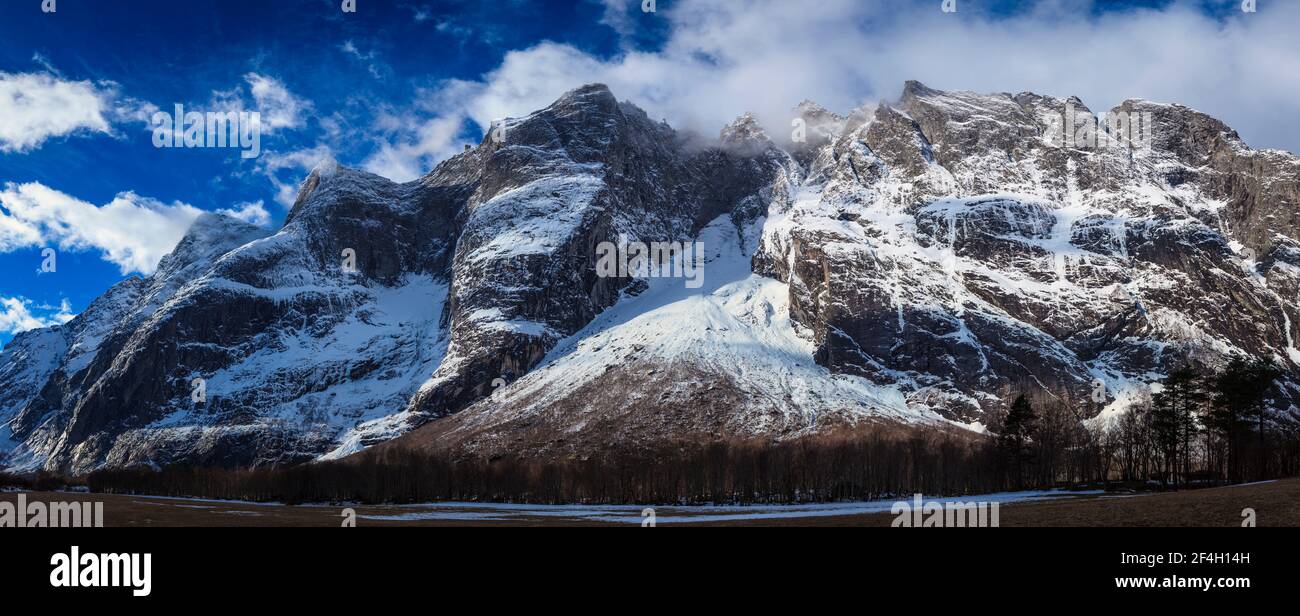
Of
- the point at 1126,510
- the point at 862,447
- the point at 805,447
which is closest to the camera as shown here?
the point at 1126,510

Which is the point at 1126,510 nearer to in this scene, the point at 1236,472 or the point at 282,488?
the point at 1236,472

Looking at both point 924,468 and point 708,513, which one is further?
point 924,468

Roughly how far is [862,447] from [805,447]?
52.3ft

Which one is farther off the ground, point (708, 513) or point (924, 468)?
point (708, 513)

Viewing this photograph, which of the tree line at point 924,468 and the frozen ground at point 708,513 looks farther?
the tree line at point 924,468

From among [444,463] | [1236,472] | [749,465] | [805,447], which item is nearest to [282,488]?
[444,463]

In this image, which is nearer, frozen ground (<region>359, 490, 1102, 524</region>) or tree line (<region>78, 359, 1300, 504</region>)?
frozen ground (<region>359, 490, 1102, 524</region>)

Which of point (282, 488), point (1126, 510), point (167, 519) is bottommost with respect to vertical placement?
point (282, 488)
